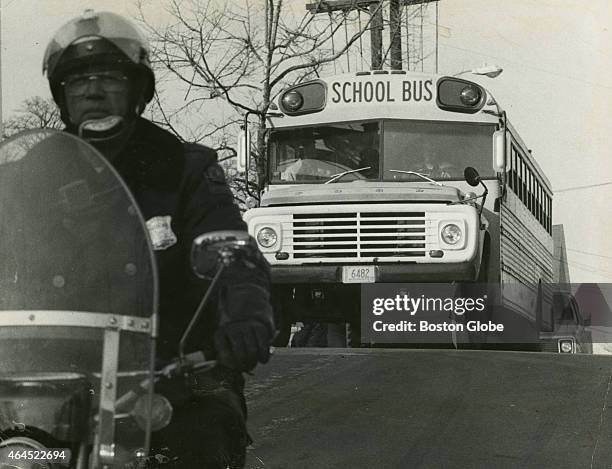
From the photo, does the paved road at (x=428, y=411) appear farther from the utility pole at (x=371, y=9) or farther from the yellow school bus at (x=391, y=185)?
the utility pole at (x=371, y=9)

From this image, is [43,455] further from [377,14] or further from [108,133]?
[377,14]

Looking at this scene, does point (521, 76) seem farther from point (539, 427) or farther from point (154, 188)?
point (154, 188)

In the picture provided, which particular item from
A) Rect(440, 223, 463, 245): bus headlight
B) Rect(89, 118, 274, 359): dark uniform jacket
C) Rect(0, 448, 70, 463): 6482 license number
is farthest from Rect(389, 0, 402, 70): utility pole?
Rect(0, 448, 70, 463): 6482 license number

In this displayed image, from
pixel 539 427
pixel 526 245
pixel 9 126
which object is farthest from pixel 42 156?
pixel 526 245

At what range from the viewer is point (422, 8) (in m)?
6.24

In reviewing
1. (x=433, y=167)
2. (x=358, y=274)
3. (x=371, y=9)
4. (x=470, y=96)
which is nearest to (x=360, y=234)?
(x=358, y=274)

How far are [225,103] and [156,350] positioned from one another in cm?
Answer: 312

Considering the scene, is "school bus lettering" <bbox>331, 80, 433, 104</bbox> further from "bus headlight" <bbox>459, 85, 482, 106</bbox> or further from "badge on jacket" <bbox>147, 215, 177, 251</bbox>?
"badge on jacket" <bbox>147, 215, 177, 251</bbox>

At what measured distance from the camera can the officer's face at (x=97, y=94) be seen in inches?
96.8

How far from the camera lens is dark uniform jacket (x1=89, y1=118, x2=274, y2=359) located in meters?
2.40

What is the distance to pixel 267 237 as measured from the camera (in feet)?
25.1

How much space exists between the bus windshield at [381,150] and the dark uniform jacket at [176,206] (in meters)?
5.40

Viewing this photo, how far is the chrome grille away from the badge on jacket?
5.27 metres

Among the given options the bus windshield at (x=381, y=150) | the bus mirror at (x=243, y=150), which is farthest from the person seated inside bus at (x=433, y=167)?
the bus mirror at (x=243, y=150)
